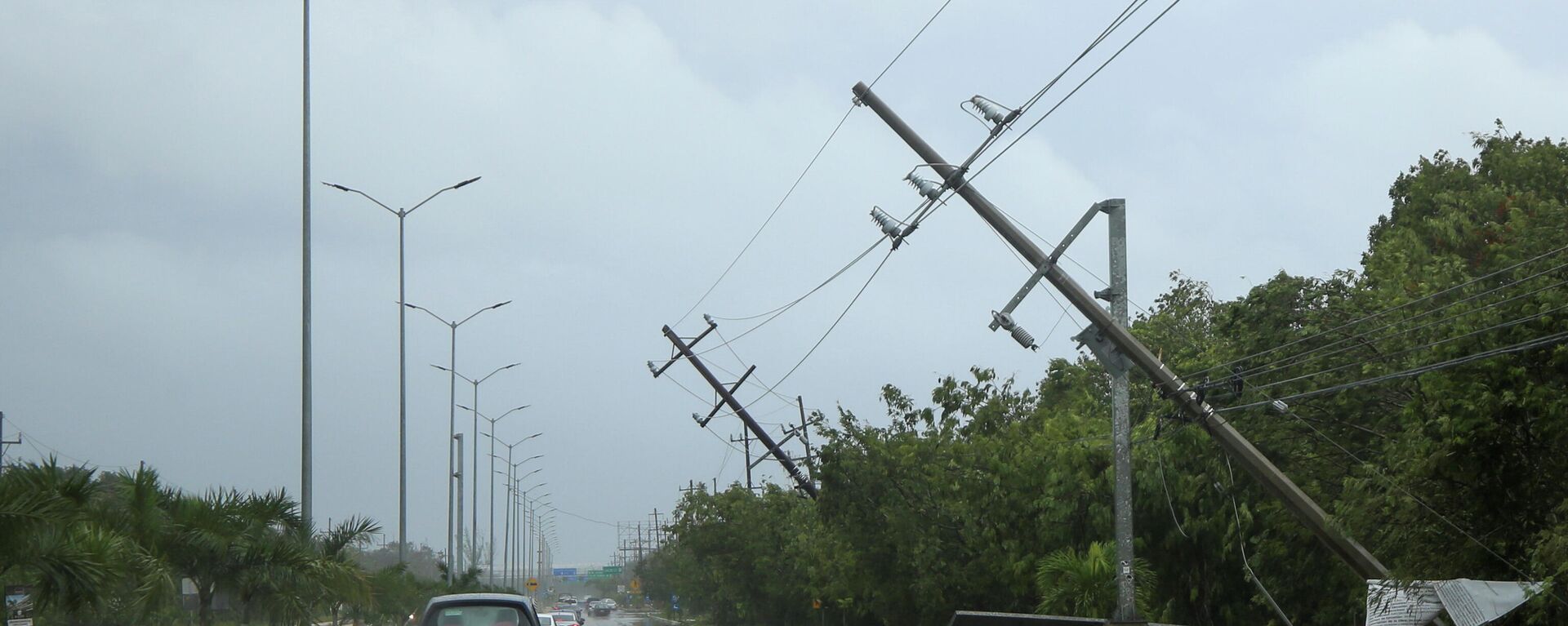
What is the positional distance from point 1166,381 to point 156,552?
14223 millimetres

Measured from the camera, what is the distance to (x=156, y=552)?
71.5 ft

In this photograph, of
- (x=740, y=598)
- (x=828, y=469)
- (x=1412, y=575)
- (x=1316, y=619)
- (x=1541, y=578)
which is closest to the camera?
(x=1541, y=578)

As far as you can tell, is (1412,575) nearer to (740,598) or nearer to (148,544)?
(148,544)

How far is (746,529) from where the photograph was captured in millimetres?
61531

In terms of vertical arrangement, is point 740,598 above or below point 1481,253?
below

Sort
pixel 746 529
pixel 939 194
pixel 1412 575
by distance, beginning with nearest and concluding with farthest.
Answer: pixel 1412 575 → pixel 939 194 → pixel 746 529

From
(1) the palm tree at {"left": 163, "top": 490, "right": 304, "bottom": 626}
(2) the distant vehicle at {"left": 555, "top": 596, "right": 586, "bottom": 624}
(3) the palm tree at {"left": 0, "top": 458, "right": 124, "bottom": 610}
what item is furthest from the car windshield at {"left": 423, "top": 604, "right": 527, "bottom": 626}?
(2) the distant vehicle at {"left": 555, "top": 596, "right": 586, "bottom": 624}

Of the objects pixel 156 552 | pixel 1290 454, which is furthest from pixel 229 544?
pixel 1290 454

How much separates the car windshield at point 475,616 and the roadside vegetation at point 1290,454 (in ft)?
31.6

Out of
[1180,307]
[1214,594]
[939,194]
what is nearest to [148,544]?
[939,194]

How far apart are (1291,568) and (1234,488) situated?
1614 millimetres

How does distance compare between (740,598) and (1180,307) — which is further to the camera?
(740,598)

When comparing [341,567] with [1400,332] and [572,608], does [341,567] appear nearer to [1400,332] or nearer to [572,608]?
[1400,332]

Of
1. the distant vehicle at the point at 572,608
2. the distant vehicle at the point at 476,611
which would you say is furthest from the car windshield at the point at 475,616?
the distant vehicle at the point at 572,608
